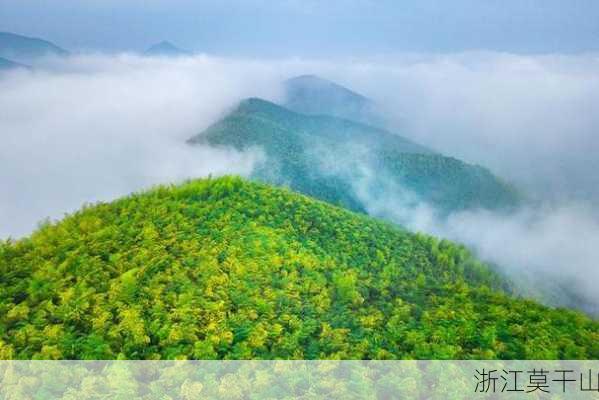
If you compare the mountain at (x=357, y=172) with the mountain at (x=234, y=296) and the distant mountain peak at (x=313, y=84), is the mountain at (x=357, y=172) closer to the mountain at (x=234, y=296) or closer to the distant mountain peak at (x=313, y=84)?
the mountain at (x=234, y=296)

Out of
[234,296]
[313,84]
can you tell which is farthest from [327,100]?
[234,296]

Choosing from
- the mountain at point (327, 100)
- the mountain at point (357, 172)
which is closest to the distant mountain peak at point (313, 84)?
the mountain at point (327, 100)

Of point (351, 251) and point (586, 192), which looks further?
point (586, 192)

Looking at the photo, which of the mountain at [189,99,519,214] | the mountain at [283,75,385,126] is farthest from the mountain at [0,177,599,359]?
the mountain at [283,75,385,126]

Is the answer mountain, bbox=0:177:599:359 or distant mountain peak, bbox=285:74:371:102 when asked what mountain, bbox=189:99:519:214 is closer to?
mountain, bbox=0:177:599:359

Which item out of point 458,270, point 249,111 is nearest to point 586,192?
point 249,111

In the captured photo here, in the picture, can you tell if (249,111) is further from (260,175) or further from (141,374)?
(141,374)

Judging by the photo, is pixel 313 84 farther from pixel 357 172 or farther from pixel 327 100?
pixel 357 172
